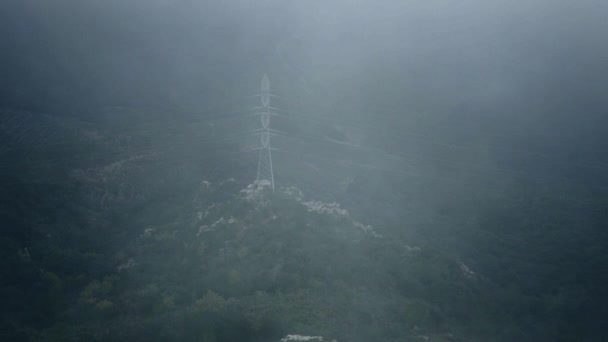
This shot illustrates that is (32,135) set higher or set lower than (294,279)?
higher

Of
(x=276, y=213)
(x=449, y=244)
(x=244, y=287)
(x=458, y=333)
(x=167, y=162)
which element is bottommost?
(x=458, y=333)

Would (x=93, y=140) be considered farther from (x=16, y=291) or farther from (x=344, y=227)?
(x=344, y=227)

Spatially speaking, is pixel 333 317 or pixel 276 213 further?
pixel 276 213

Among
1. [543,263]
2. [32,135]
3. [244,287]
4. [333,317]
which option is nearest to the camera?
[333,317]

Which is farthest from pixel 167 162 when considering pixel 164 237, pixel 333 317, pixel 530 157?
pixel 530 157

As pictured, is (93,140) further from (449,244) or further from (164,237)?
(449,244)

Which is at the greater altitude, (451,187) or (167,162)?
(167,162)

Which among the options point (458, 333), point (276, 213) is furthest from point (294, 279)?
point (458, 333)

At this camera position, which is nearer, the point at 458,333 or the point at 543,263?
the point at 458,333

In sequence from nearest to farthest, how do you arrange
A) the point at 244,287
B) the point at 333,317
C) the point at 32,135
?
the point at 333,317
the point at 244,287
the point at 32,135
